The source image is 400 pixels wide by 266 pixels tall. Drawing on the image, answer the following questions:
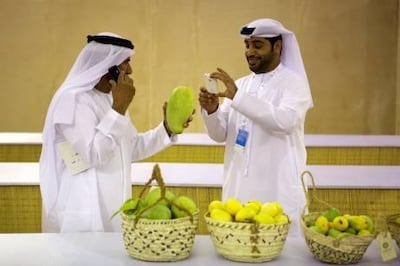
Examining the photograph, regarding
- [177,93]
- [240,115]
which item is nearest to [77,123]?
[177,93]

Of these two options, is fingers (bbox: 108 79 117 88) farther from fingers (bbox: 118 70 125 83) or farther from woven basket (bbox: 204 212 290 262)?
woven basket (bbox: 204 212 290 262)

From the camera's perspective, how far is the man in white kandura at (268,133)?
321 centimetres

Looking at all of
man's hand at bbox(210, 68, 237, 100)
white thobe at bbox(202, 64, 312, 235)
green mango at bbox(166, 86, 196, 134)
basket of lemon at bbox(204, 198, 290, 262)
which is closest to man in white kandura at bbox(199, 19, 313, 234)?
white thobe at bbox(202, 64, 312, 235)

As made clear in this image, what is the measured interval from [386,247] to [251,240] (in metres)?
0.41

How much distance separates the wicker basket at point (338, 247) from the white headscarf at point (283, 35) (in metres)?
1.53

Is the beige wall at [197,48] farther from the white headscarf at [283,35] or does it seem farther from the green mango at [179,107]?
the green mango at [179,107]

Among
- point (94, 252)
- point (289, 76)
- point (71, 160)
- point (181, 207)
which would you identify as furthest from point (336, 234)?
point (289, 76)

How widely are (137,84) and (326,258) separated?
21.6 ft

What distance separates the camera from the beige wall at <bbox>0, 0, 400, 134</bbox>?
8.13 m

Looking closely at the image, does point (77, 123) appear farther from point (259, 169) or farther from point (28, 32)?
point (28, 32)

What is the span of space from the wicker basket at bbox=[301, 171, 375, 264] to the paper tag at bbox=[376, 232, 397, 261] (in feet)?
0.11

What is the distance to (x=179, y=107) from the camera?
9.32 ft

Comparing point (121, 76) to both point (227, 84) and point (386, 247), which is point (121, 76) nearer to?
point (227, 84)

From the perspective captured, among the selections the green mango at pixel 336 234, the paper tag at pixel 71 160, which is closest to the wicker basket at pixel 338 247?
the green mango at pixel 336 234
